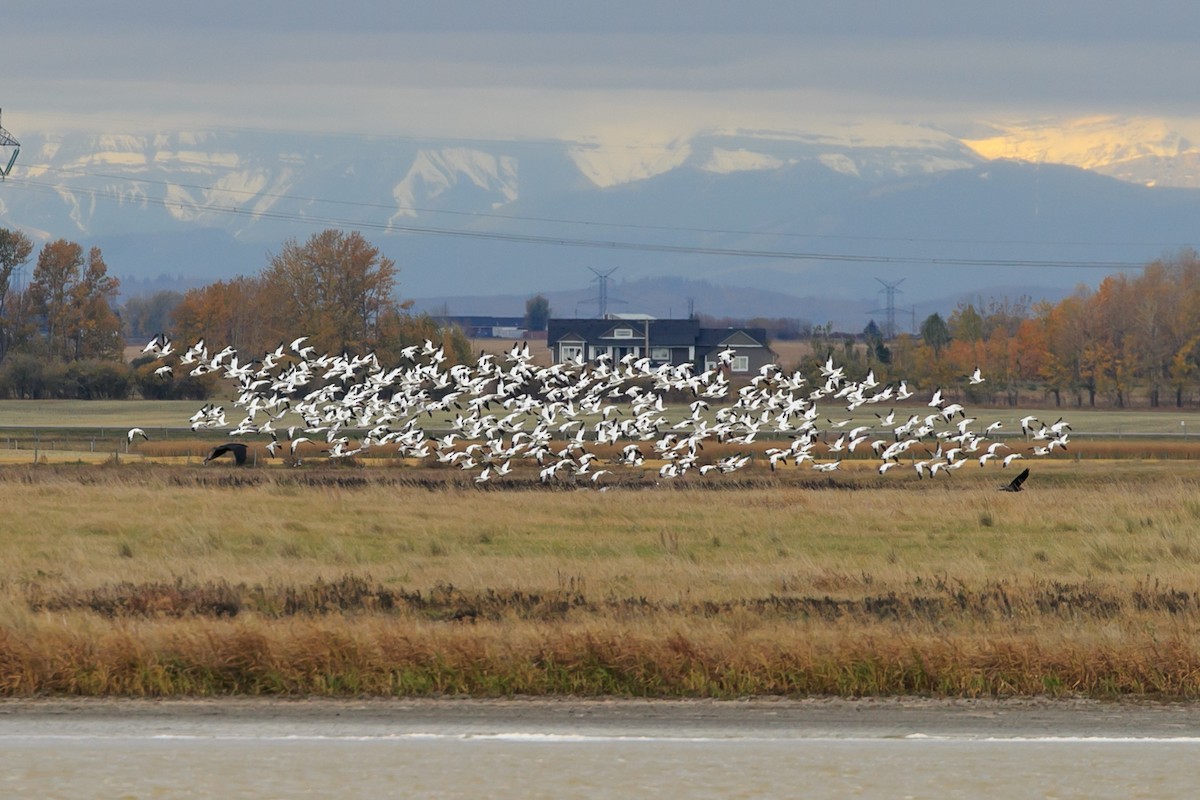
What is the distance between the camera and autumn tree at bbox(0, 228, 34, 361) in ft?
476

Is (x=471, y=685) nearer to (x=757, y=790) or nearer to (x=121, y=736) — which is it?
(x=121, y=736)

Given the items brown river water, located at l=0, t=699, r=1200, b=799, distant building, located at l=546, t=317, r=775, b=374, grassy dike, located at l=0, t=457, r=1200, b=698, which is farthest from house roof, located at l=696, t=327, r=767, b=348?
brown river water, located at l=0, t=699, r=1200, b=799

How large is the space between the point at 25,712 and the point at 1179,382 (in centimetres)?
13164

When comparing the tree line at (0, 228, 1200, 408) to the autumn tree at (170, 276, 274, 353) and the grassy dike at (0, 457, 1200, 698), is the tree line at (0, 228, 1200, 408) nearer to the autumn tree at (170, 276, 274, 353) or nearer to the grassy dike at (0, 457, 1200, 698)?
the autumn tree at (170, 276, 274, 353)

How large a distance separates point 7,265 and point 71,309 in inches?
368

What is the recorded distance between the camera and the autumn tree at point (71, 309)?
14225cm

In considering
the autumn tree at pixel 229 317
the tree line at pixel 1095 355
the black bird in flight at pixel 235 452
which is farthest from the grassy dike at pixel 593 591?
the tree line at pixel 1095 355

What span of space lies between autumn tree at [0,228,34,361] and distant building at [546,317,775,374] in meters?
55.0

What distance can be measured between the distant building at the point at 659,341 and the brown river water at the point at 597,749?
16260cm

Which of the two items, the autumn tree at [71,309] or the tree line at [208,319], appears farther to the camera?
the autumn tree at [71,309]

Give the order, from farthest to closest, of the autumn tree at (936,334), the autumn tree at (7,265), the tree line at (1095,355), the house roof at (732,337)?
the house roof at (732,337) → the autumn tree at (936,334) → the autumn tree at (7,265) → the tree line at (1095,355)

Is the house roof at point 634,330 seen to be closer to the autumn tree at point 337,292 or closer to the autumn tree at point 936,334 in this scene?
the autumn tree at point 936,334

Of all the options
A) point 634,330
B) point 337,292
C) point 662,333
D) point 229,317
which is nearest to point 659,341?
point 662,333

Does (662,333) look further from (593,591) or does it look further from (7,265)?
(593,591)
